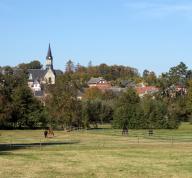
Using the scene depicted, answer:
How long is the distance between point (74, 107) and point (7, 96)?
1451cm

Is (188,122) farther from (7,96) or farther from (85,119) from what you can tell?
(7,96)

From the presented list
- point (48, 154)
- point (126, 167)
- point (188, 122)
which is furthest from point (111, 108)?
point (126, 167)

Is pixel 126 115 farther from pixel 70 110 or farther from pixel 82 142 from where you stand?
pixel 82 142

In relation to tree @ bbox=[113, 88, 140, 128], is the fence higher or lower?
lower

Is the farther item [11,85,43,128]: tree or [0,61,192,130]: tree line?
[11,85,43,128]: tree

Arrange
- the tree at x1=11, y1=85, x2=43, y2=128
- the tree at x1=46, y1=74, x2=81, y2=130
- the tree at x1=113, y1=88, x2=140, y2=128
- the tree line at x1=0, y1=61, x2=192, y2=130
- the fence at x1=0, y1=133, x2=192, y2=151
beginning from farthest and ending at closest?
the tree at x1=113, y1=88, x2=140, y2=128
the tree at x1=11, y1=85, x2=43, y2=128
the tree line at x1=0, y1=61, x2=192, y2=130
the tree at x1=46, y1=74, x2=81, y2=130
the fence at x1=0, y1=133, x2=192, y2=151

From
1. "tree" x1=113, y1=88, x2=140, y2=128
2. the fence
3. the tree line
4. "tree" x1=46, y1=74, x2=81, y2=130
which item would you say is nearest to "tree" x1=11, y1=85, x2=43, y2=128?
the tree line

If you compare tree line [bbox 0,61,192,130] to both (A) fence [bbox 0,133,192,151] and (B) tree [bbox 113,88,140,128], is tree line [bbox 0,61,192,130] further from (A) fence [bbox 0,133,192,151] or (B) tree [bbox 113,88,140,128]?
(A) fence [bbox 0,133,192,151]

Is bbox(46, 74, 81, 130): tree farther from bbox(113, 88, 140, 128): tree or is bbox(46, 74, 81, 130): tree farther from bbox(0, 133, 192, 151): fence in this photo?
bbox(0, 133, 192, 151): fence

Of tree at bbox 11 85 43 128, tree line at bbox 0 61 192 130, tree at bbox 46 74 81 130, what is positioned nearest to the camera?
tree at bbox 46 74 81 130

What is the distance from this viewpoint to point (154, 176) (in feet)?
98.3

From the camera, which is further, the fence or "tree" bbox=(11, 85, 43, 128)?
"tree" bbox=(11, 85, 43, 128)

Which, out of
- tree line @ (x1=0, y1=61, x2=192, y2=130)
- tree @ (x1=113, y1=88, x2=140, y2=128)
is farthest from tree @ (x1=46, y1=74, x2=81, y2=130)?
tree @ (x1=113, y1=88, x2=140, y2=128)

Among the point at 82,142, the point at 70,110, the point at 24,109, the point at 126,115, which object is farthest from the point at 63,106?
the point at 82,142
